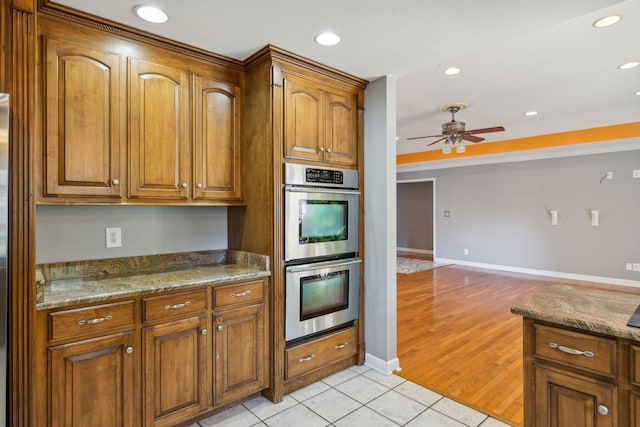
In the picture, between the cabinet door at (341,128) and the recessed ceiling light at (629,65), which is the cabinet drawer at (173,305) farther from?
the recessed ceiling light at (629,65)

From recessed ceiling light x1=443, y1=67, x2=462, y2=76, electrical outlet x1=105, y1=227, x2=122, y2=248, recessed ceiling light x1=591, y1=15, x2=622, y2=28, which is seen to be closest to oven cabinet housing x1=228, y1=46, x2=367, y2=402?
electrical outlet x1=105, y1=227, x2=122, y2=248

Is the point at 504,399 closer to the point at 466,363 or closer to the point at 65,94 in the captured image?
the point at 466,363

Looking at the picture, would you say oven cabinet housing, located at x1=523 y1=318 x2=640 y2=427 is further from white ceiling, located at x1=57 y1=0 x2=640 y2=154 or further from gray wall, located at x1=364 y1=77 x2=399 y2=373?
white ceiling, located at x1=57 y1=0 x2=640 y2=154

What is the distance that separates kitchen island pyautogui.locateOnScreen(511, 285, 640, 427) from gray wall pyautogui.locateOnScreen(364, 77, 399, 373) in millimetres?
1261

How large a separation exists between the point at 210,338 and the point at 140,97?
5.04 feet

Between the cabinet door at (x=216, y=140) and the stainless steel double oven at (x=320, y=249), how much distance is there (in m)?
0.45

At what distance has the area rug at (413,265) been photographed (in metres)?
7.01

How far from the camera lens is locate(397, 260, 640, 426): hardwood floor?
246 cm

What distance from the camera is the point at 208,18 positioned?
1881 millimetres

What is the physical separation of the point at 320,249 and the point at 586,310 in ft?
5.20

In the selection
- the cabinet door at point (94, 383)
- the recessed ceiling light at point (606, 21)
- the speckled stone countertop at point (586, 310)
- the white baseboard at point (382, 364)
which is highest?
the recessed ceiling light at point (606, 21)

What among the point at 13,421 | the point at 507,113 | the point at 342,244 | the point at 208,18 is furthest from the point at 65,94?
the point at 507,113

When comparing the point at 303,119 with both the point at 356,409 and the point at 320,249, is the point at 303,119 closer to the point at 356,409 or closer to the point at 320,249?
the point at 320,249

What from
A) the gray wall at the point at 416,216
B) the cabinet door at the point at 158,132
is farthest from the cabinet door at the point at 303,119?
the gray wall at the point at 416,216
